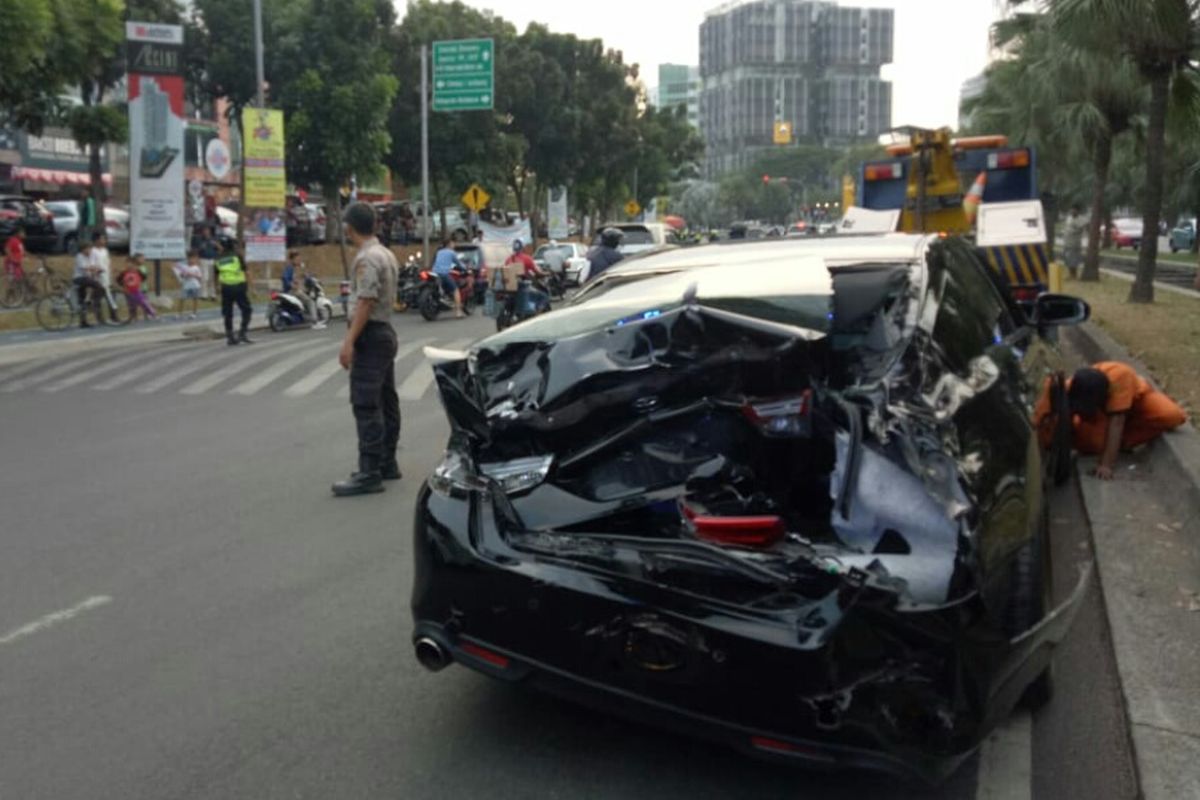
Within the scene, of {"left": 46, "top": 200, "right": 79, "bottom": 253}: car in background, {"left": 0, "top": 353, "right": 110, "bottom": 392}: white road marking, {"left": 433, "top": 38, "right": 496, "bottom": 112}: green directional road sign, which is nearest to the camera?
{"left": 0, "top": 353, "right": 110, "bottom": 392}: white road marking

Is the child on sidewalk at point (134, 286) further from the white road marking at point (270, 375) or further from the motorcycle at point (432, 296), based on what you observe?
the white road marking at point (270, 375)

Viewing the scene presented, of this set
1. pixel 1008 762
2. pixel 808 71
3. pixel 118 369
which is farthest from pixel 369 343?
pixel 808 71

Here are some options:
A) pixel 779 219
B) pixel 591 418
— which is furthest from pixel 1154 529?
pixel 779 219

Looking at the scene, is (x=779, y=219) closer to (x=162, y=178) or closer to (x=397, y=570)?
(x=162, y=178)

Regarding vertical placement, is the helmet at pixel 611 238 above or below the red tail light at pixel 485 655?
above

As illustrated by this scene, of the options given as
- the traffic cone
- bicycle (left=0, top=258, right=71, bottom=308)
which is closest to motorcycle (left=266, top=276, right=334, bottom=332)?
bicycle (left=0, top=258, right=71, bottom=308)

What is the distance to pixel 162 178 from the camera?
77.5 ft

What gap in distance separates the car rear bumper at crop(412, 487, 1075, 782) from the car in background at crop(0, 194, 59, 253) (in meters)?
26.7

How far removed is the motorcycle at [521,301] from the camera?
18172 mm

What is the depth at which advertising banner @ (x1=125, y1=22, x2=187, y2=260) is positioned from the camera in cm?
2297

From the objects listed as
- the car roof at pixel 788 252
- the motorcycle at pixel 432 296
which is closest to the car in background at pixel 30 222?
the motorcycle at pixel 432 296

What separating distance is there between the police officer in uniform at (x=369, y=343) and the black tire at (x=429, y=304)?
16.8 meters

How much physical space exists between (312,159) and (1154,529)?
1156 inches

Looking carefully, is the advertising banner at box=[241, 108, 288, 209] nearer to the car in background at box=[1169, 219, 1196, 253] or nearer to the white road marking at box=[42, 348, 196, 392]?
the white road marking at box=[42, 348, 196, 392]
